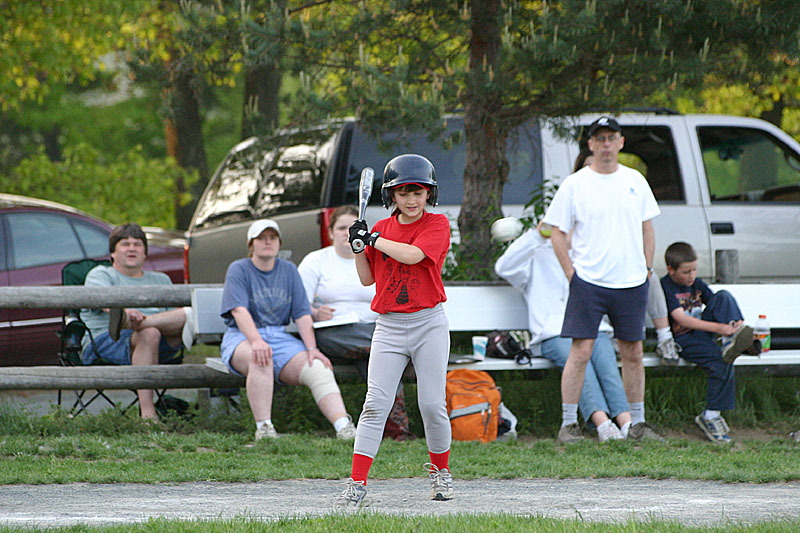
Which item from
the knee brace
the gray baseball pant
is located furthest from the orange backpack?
the gray baseball pant

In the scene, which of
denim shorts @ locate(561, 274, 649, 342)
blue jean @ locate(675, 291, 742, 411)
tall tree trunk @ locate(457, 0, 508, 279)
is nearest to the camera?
denim shorts @ locate(561, 274, 649, 342)

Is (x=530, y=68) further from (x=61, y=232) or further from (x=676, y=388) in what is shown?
(x=61, y=232)

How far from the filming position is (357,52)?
845 cm

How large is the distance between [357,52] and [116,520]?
4.85 metres

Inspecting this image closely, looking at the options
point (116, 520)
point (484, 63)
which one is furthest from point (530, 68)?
point (116, 520)

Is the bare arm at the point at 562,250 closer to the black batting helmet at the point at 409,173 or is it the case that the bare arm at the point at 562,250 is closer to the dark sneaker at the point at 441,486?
the black batting helmet at the point at 409,173

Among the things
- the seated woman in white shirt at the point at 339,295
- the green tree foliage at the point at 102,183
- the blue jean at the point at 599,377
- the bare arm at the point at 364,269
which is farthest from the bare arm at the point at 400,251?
the green tree foliage at the point at 102,183

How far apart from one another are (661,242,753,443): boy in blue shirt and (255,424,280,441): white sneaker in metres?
3.01

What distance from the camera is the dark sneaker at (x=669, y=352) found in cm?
769

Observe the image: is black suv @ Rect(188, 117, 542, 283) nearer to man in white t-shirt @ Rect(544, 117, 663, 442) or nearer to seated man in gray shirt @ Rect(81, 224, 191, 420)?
seated man in gray shirt @ Rect(81, 224, 191, 420)

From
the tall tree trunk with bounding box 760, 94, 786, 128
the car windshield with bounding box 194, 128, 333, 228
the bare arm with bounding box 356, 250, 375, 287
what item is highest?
the tall tree trunk with bounding box 760, 94, 786, 128

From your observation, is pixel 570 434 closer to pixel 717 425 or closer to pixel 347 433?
pixel 717 425

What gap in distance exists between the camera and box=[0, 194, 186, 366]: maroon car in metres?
9.76

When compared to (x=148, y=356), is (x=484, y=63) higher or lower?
higher
